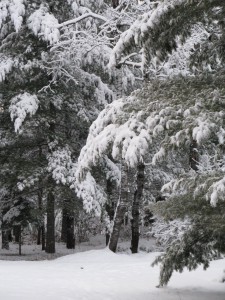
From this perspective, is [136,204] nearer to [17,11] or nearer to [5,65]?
[5,65]

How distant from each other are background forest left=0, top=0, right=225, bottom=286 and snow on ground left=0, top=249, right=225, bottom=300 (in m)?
1.13

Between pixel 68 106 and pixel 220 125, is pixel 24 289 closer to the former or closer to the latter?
pixel 220 125

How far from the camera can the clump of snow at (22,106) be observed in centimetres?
1273

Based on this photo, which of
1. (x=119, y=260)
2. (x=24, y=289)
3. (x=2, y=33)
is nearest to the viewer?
(x=24, y=289)

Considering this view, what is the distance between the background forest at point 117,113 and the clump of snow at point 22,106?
4 centimetres

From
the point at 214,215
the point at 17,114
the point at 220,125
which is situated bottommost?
the point at 214,215

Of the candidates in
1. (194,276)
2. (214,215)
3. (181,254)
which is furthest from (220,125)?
(194,276)

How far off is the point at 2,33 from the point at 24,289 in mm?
10195

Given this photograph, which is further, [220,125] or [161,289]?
[161,289]

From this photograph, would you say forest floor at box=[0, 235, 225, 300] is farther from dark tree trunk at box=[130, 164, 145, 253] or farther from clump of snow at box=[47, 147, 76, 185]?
dark tree trunk at box=[130, 164, 145, 253]

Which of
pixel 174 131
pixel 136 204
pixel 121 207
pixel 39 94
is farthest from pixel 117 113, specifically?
pixel 136 204

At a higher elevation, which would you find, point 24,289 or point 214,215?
point 214,215

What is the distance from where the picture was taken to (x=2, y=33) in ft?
47.4

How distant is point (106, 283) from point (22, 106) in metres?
6.71
